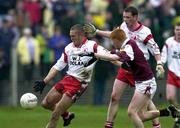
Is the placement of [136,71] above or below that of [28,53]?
below

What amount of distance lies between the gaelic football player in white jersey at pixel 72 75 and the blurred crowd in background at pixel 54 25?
410 inches

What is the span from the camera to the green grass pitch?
23.5m

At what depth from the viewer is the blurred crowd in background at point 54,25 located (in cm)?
3052

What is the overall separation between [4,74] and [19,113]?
3151 mm

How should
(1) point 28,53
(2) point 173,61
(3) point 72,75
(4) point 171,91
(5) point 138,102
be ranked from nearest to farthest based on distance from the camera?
(5) point 138,102, (3) point 72,75, (4) point 171,91, (2) point 173,61, (1) point 28,53

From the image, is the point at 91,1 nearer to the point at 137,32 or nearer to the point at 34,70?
the point at 34,70

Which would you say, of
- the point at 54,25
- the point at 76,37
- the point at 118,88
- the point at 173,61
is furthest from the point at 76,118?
the point at 76,37

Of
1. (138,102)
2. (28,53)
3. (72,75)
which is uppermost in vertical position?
(28,53)

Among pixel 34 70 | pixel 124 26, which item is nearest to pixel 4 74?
pixel 34 70

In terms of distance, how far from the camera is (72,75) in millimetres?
19766

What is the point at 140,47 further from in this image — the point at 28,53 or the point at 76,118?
the point at 28,53

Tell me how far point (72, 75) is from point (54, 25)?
11.5 meters

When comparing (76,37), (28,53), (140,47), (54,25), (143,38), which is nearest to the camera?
(76,37)

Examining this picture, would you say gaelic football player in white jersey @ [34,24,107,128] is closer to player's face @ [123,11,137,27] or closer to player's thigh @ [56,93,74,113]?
player's thigh @ [56,93,74,113]
